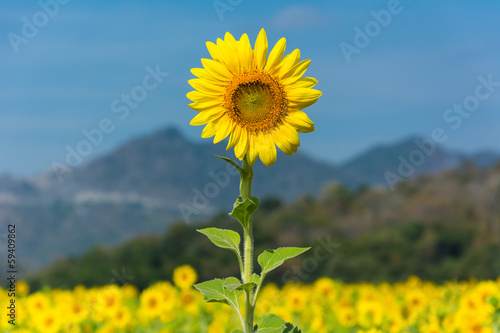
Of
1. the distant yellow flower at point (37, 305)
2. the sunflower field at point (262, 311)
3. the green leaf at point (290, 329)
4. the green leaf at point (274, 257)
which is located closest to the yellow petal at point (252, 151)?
the green leaf at point (274, 257)

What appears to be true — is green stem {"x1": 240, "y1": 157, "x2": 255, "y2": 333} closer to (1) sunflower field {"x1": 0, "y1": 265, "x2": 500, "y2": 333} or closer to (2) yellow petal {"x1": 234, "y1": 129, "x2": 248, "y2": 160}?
(2) yellow petal {"x1": 234, "y1": 129, "x2": 248, "y2": 160}

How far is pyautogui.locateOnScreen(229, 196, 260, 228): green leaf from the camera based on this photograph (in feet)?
8.40

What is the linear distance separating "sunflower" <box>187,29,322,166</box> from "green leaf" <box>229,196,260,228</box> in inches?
7.4

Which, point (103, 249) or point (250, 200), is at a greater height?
point (103, 249)

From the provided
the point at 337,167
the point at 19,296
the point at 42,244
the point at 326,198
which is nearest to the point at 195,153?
the point at 337,167

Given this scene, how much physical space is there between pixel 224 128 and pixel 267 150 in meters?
0.22

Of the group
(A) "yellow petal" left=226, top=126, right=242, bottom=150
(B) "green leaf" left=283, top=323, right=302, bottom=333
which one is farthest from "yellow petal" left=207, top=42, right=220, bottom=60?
(B) "green leaf" left=283, top=323, right=302, bottom=333

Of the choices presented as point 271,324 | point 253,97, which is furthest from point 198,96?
point 271,324

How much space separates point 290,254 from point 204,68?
37.2 inches

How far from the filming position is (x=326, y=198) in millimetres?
24781

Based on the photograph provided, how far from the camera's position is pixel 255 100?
2635 mm

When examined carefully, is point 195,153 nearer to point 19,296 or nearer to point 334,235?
point 334,235

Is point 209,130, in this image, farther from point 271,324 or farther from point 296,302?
point 296,302

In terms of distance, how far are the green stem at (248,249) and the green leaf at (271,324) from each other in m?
0.06
